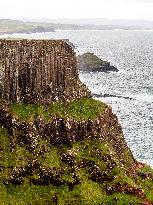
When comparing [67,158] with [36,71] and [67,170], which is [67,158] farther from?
[36,71]

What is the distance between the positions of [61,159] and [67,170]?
1851 mm

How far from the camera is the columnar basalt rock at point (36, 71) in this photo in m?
74.4

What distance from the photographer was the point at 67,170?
69.2 meters

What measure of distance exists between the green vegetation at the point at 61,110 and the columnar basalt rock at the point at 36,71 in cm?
120

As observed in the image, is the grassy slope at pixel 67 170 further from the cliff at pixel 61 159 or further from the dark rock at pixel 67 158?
the dark rock at pixel 67 158

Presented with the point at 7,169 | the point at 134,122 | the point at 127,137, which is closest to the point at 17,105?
the point at 7,169

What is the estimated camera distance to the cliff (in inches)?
2633

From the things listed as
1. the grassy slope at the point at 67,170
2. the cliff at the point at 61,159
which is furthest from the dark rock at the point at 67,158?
the grassy slope at the point at 67,170

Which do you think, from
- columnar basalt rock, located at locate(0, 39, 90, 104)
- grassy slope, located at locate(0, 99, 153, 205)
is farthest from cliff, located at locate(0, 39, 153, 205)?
columnar basalt rock, located at locate(0, 39, 90, 104)

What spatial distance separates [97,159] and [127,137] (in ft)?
172

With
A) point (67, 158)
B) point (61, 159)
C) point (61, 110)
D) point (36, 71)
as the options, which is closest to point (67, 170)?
point (67, 158)

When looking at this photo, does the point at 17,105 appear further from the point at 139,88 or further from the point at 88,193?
the point at 139,88

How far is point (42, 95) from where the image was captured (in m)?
76.3

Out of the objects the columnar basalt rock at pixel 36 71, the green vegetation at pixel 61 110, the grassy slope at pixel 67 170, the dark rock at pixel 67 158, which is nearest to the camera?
the grassy slope at pixel 67 170
